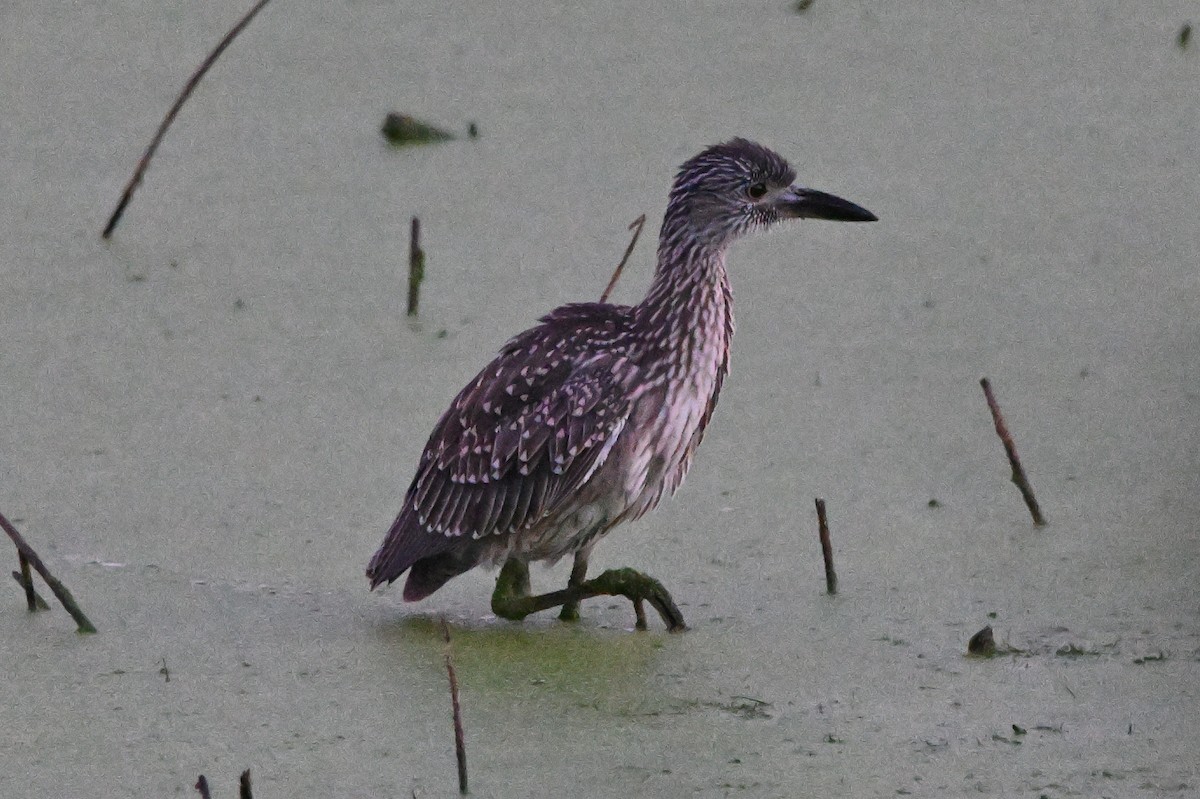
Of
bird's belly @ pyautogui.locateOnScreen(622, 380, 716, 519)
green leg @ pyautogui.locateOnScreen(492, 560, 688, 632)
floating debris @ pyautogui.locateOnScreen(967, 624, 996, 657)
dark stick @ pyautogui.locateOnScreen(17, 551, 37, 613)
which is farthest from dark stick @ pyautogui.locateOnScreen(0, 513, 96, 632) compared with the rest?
floating debris @ pyautogui.locateOnScreen(967, 624, 996, 657)

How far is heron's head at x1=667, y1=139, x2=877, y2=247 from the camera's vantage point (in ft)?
14.8

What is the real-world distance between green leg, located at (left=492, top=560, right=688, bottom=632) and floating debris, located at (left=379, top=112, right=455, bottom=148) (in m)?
2.11

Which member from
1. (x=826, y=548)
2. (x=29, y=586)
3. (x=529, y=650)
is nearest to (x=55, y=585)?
(x=29, y=586)

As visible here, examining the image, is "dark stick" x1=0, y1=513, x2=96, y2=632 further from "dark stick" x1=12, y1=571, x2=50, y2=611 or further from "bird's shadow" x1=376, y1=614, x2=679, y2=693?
"bird's shadow" x1=376, y1=614, x2=679, y2=693

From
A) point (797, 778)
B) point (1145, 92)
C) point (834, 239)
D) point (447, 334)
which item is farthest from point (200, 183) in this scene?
point (797, 778)

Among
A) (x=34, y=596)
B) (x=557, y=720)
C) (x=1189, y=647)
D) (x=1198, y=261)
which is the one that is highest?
(x=1198, y=261)

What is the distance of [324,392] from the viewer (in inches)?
201

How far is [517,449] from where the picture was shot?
426 centimetres

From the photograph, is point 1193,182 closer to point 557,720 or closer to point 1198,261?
point 1198,261

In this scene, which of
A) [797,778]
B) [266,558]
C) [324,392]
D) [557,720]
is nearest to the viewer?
[797,778]

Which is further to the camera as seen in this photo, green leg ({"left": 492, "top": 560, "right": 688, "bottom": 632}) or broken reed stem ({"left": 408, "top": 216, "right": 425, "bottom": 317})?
broken reed stem ({"left": 408, "top": 216, "right": 425, "bottom": 317})

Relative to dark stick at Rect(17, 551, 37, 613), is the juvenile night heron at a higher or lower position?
higher

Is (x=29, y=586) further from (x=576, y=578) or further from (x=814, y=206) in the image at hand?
(x=814, y=206)

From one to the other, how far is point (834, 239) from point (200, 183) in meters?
1.83
